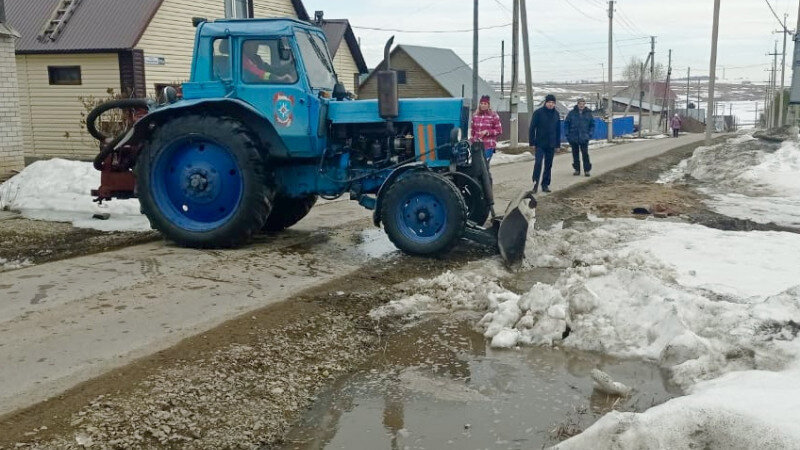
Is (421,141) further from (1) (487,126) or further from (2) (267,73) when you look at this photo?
(1) (487,126)

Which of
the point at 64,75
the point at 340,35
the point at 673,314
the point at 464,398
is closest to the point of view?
the point at 464,398

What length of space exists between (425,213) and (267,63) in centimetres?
243

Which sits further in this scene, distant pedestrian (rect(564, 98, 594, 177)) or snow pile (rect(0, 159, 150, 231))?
distant pedestrian (rect(564, 98, 594, 177))

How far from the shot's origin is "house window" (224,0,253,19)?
25.1 meters

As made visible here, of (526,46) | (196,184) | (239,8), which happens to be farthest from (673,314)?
(526,46)

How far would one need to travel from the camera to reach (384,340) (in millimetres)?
5930

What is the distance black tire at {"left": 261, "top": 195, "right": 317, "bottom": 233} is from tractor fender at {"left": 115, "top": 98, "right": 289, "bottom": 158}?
1.29 metres

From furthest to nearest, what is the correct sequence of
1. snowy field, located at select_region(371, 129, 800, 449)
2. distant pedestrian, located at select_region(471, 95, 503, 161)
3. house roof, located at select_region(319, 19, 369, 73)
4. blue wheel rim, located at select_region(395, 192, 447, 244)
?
house roof, located at select_region(319, 19, 369, 73)
distant pedestrian, located at select_region(471, 95, 503, 161)
blue wheel rim, located at select_region(395, 192, 447, 244)
snowy field, located at select_region(371, 129, 800, 449)

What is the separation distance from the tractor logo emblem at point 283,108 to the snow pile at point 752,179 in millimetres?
7565

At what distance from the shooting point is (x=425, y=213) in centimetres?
820

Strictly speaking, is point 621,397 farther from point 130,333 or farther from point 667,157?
point 667,157

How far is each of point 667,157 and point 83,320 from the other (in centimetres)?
2395

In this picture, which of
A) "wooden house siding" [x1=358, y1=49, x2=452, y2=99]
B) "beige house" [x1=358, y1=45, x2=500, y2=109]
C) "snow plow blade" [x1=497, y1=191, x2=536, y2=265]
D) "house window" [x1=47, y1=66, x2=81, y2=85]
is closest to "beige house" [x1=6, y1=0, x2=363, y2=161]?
"house window" [x1=47, y1=66, x2=81, y2=85]

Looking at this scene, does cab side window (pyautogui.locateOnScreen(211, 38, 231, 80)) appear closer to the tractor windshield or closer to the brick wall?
the tractor windshield
